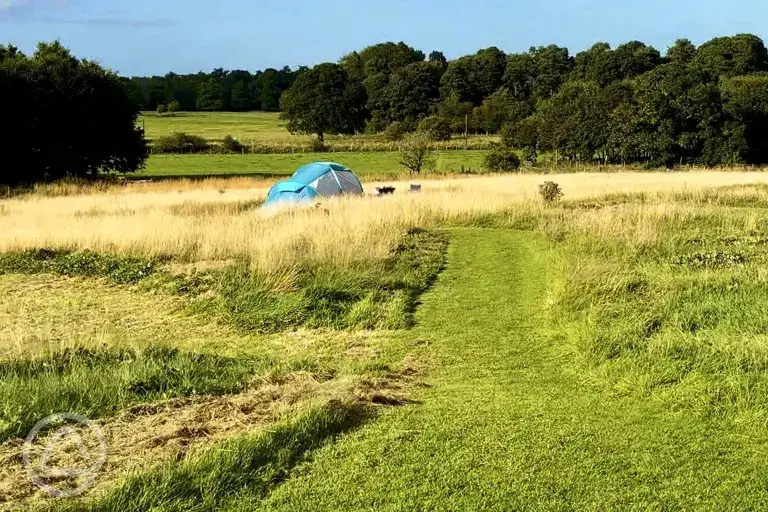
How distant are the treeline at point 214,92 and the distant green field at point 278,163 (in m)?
71.0

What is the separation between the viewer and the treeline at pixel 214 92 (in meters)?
130

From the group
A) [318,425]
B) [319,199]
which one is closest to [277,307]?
[318,425]

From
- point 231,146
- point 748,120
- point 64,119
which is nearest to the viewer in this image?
point 64,119

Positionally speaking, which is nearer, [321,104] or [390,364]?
[390,364]

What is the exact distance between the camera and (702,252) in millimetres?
12117

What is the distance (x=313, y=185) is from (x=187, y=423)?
17.6m

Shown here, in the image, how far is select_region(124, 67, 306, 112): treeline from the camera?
130375 mm

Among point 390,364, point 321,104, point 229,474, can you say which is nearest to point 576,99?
point 321,104

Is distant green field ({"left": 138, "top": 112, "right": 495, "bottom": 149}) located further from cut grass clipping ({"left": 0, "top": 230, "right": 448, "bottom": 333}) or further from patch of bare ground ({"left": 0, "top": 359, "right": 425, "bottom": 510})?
patch of bare ground ({"left": 0, "top": 359, "right": 425, "bottom": 510})

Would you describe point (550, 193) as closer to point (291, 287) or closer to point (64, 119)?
point (291, 287)

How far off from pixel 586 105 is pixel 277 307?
162 feet

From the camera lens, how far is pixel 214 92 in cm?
13250

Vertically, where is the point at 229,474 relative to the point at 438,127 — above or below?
below

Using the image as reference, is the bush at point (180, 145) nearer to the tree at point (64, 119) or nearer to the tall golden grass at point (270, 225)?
the tree at point (64, 119)
